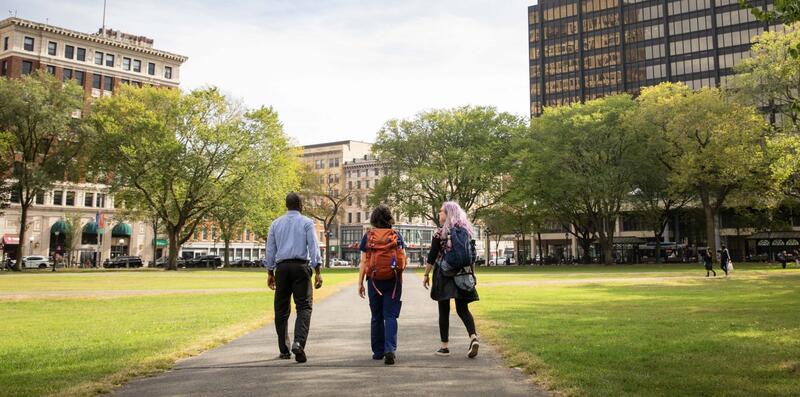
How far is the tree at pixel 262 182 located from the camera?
170ft

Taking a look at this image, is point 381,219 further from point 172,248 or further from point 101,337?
point 172,248

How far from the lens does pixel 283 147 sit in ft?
→ 182

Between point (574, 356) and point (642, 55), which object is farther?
point (642, 55)

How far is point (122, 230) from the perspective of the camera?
261 feet

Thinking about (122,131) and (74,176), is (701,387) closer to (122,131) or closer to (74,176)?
(122,131)

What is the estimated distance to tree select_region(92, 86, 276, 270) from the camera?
49344mm

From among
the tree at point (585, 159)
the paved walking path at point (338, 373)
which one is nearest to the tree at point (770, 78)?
the tree at point (585, 159)

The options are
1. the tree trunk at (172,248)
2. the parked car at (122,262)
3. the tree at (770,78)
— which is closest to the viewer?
the tree at (770,78)

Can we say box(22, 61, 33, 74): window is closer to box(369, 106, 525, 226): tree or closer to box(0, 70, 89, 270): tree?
box(0, 70, 89, 270): tree

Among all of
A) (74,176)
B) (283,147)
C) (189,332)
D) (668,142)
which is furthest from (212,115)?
(189,332)

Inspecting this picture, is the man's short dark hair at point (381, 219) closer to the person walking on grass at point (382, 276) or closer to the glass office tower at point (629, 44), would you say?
the person walking on grass at point (382, 276)

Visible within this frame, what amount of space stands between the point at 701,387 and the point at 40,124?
55764mm

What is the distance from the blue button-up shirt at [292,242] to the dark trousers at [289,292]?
96 millimetres

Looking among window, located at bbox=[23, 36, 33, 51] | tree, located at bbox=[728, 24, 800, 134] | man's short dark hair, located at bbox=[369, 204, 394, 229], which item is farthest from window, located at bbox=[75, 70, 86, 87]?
man's short dark hair, located at bbox=[369, 204, 394, 229]
